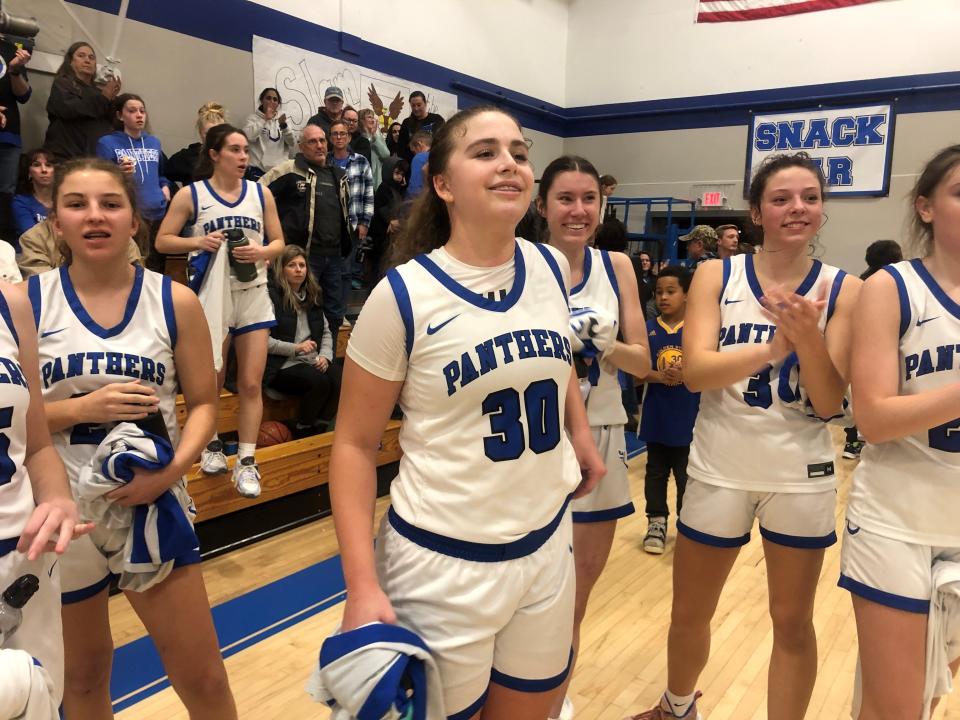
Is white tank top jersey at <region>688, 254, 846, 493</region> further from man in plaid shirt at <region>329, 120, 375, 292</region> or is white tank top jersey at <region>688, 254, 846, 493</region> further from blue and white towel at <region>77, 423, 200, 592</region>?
man in plaid shirt at <region>329, 120, 375, 292</region>

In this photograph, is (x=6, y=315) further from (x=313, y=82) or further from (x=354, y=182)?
(x=313, y=82)

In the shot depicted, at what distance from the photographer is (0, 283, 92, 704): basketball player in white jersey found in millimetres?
1271

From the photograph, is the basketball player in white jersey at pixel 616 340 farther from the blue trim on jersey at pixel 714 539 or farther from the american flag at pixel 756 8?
the american flag at pixel 756 8

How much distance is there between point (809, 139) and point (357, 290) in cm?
701

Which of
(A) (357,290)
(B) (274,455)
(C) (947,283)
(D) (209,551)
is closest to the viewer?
(C) (947,283)

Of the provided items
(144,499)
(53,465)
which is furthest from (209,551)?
(53,465)

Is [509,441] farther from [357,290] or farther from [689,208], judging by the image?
[689,208]

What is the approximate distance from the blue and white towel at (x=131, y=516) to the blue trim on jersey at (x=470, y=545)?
64cm

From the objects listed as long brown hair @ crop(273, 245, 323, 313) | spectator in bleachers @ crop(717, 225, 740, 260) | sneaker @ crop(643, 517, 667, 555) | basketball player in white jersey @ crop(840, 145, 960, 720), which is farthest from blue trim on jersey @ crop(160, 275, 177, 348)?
spectator in bleachers @ crop(717, 225, 740, 260)

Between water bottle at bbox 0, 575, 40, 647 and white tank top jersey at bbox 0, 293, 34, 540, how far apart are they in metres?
0.09

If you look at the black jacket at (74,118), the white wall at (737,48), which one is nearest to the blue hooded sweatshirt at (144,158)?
the black jacket at (74,118)

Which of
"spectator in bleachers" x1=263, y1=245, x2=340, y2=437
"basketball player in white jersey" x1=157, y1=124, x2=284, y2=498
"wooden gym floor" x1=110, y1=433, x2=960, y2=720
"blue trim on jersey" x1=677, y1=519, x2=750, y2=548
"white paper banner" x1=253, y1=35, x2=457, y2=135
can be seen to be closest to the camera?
"blue trim on jersey" x1=677, y1=519, x2=750, y2=548

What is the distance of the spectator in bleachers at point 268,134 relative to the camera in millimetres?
6945

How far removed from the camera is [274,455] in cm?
418
